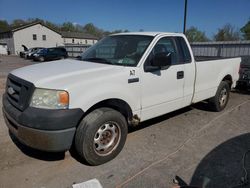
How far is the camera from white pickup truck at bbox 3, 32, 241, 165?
9.06 ft

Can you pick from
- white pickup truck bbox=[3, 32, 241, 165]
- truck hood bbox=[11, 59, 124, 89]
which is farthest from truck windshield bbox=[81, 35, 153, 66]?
truck hood bbox=[11, 59, 124, 89]

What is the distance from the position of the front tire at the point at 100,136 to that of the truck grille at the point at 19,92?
77 cm

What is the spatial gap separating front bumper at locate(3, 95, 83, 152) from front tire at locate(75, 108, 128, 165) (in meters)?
0.17

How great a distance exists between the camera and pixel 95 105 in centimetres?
321

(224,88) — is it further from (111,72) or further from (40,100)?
(40,100)

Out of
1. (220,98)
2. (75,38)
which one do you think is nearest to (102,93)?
(220,98)

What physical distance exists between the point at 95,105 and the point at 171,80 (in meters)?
1.63

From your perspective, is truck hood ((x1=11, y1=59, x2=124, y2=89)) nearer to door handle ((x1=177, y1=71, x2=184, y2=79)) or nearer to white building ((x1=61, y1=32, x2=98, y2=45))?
door handle ((x1=177, y1=71, x2=184, y2=79))

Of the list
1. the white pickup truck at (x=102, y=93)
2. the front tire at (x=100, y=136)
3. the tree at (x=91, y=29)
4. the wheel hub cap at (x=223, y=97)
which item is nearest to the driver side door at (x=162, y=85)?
the white pickup truck at (x=102, y=93)

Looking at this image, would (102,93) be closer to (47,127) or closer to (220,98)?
(47,127)

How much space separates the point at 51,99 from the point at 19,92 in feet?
2.08

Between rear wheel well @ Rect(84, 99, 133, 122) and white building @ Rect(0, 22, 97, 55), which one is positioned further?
white building @ Rect(0, 22, 97, 55)

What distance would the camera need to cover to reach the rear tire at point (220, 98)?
18.3 ft

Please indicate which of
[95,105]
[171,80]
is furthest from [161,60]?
[95,105]
